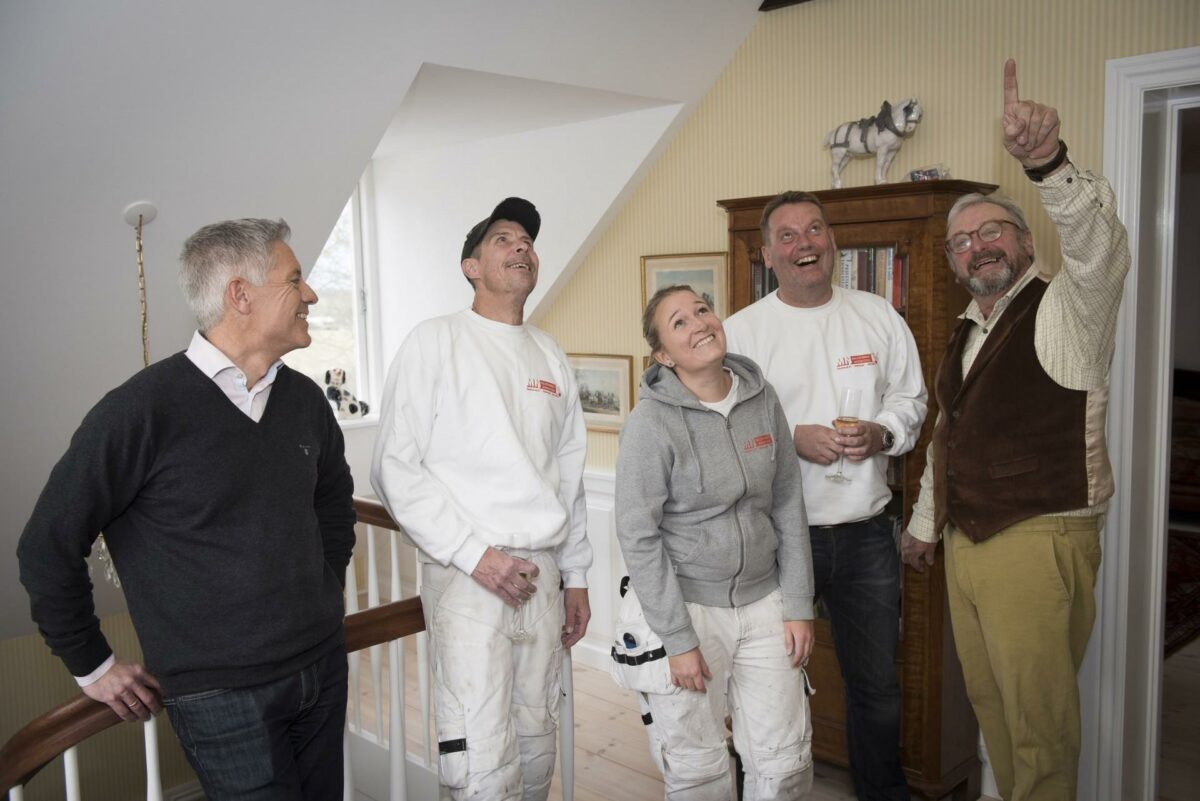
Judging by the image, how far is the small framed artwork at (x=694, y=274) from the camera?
3.97 metres

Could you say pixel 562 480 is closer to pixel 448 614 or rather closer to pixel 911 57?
pixel 448 614

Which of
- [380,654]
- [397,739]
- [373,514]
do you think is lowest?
[380,654]

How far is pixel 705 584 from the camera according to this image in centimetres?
210

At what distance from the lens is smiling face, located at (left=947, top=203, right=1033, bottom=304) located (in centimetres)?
237

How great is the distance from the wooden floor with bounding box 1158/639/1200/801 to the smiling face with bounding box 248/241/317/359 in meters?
3.06

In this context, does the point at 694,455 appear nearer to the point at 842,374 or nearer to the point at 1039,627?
the point at 842,374

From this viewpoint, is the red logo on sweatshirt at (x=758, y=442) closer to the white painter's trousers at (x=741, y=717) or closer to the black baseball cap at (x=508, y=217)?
the white painter's trousers at (x=741, y=717)

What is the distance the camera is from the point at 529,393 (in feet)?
7.32

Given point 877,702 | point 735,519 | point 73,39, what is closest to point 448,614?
point 735,519

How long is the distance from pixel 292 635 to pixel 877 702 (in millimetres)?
1772

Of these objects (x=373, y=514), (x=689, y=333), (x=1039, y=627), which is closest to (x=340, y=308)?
(x=373, y=514)

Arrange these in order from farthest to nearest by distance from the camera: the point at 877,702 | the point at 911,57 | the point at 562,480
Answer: the point at 911,57
the point at 877,702
the point at 562,480

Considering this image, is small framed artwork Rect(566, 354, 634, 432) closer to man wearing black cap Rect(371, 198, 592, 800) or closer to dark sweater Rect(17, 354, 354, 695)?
man wearing black cap Rect(371, 198, 592, 800)

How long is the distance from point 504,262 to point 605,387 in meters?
2.31
